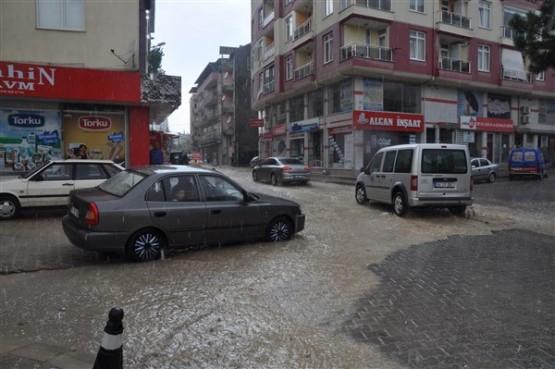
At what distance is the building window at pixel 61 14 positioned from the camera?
1355 centimetres

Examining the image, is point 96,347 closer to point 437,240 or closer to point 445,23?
point 437,240

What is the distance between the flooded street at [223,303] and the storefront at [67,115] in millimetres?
5819

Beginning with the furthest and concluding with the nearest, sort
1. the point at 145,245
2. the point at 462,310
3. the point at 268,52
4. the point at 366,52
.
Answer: the point at 268,52 → the point at 366,52 → the point at 145,245 → the point at 462,310

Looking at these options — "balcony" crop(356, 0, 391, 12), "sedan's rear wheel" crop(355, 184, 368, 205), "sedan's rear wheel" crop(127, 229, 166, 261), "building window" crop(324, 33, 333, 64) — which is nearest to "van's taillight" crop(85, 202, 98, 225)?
"sedan's rear wheel" crop(127, 229, 166, 261)

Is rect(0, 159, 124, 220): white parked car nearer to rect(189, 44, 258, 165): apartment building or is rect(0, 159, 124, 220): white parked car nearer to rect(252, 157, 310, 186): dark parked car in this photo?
rect(252, 157, 310, 186): dark parked car

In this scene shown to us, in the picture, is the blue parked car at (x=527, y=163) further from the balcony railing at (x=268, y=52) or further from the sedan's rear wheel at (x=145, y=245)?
the sedan's rear wheel at (x=145, y=245)

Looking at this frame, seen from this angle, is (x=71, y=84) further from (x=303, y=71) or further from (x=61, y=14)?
(x=303, y=71)

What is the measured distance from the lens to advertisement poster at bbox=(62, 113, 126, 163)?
14.1m

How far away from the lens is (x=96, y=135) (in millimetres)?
14453

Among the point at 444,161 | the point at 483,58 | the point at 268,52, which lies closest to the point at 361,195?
the point at 444,161

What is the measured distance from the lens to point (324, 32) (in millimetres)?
30734

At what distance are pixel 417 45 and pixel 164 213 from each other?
27555 millimetres

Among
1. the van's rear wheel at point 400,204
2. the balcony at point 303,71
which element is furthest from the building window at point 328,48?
the van's rear wheel at point 400,204

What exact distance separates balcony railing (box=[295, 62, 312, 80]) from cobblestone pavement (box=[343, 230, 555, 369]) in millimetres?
26866
